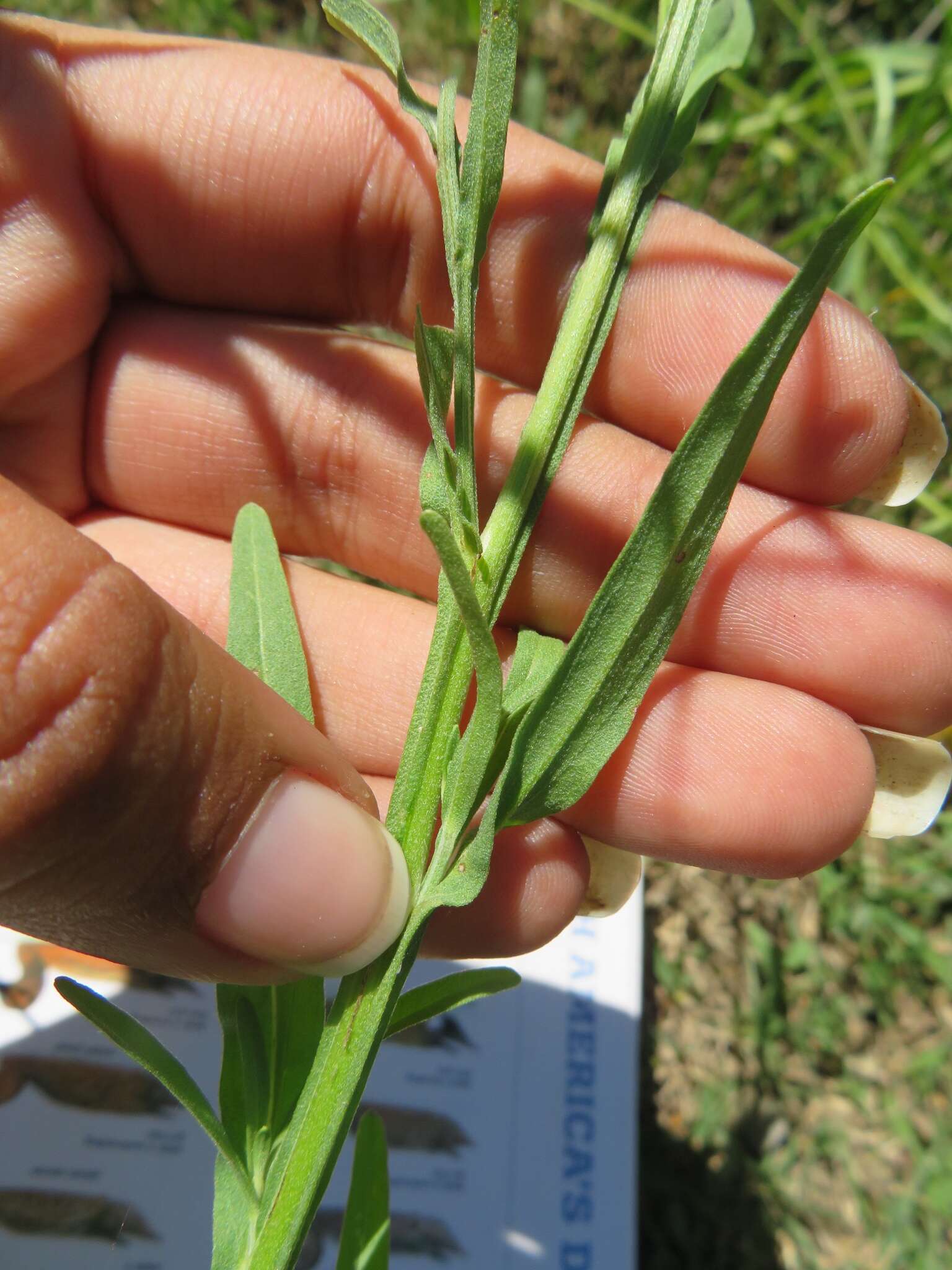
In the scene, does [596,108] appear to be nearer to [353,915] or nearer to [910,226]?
[910,226]

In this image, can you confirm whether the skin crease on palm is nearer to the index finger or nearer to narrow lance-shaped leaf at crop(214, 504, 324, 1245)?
the index finger

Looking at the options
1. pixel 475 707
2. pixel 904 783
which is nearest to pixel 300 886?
pixel 475 707

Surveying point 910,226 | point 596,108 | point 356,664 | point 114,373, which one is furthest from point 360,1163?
point 596,108

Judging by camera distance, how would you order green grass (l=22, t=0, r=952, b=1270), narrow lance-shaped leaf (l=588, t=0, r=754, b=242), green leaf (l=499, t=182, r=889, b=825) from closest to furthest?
green leaf (l=499, t=182, r=889, b=825)
narrow lance-shaped leaf (l=588, t=0, r=754, b=242)
green grass (l=22, t=0, r=952, b=1270)

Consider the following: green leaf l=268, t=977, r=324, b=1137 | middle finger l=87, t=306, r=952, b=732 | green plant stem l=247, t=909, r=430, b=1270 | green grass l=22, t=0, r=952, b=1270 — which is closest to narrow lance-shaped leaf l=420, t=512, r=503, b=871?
green plant stem l=247, t=909, r=430, b=1270

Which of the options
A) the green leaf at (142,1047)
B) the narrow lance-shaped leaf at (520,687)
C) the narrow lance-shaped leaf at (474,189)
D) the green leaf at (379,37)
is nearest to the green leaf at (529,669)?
the narrow lance-shaped leaf at (520,687)

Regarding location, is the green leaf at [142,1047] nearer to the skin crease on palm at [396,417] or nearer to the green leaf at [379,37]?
the skin crease on palm at [396,417]

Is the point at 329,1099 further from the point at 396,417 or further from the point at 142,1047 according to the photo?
the point at 396,417

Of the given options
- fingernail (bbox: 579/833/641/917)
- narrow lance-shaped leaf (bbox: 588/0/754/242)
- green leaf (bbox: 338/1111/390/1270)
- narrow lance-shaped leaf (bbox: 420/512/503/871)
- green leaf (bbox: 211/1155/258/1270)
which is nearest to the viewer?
narrow lance-shaped leaf (bbox: 420/512/503/871)
